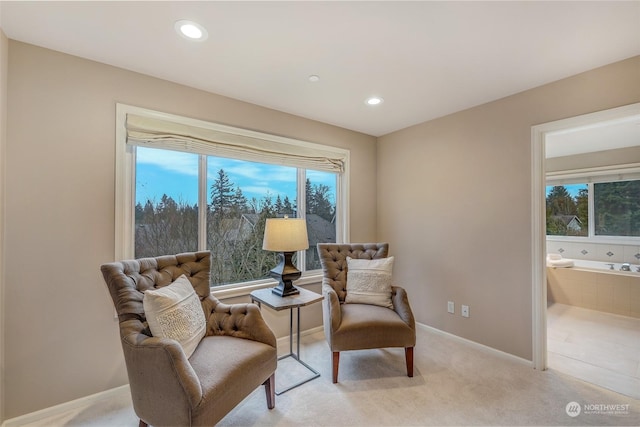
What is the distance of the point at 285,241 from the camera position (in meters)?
2.26

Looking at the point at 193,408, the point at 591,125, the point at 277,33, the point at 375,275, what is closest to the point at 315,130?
A: the point at 277,33

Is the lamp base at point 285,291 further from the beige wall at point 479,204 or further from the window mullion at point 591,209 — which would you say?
the window mullion at point 591,209

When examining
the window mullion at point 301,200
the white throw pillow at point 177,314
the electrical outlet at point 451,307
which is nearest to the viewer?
the white throw pillow at point 177,314

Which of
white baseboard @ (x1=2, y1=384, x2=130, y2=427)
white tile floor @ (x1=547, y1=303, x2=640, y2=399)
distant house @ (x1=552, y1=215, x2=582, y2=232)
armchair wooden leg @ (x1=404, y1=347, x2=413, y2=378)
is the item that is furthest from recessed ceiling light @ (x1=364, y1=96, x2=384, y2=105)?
distant house @ (x1=552, y1=215, x2=582, y2=232)

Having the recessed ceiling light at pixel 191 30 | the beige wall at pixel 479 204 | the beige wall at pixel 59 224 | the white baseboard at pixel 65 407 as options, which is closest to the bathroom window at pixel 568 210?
the beige wall at pixel 479 204

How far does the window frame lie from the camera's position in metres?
4.19

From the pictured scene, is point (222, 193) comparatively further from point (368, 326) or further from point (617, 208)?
point (617, 208)

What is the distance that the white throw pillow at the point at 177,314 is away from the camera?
4.83 ft

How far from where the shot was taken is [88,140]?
6.33ft

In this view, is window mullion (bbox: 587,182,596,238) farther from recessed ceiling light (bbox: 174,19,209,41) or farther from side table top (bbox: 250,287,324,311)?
recessed ceiling light (bbox: 174,19,209,41)

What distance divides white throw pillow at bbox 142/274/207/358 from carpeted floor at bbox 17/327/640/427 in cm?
62

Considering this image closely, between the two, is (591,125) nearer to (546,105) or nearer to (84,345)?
(546,105)

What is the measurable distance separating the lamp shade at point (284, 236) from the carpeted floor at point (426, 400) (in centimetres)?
103

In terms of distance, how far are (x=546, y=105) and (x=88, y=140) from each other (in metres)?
3.53
